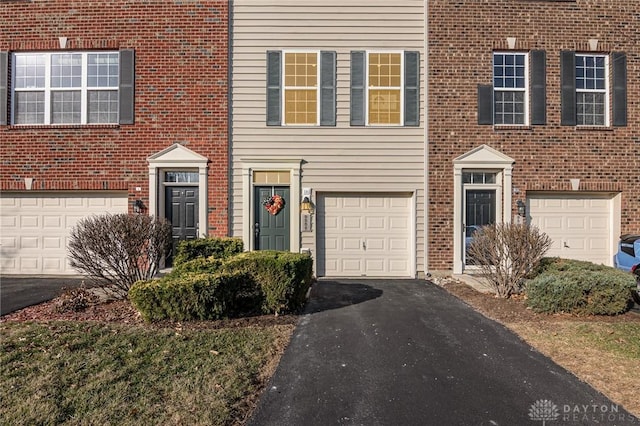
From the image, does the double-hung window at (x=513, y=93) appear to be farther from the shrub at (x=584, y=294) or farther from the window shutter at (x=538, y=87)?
the shrub at (x=584, y=294)

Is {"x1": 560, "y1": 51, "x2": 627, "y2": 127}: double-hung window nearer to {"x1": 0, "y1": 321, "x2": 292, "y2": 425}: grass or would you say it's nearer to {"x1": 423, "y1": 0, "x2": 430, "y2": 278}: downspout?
{"x1": 423, "y1": 0, "x2": 430, "y2": 278}: downspout

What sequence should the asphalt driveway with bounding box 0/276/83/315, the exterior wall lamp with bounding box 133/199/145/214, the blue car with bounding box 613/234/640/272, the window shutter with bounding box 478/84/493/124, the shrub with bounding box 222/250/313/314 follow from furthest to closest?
1. the window shutter with bounding box 478/84/493/124
2. the exterior wall lamp with bounding box 133/199/145/214
3. the blue car with bounding box 613/234/640/272
4. the asphalt driveway with bounding box 0/276/83/315
5. the shrub with bounding box 222/250/313/314

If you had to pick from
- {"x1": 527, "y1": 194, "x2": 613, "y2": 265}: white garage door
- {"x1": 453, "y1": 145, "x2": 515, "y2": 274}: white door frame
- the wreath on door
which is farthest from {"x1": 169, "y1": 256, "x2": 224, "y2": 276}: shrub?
{"x1": 527, "y1": 194, "x2": 613, "y2": 265}: white garage door

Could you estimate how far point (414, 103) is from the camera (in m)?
8.14

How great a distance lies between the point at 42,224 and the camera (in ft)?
26.8

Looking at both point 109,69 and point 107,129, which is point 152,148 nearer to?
point 107,129

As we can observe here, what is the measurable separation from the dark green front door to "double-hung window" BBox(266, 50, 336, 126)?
1.73 meters

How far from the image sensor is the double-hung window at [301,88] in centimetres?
809

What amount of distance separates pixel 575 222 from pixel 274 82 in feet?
27.1

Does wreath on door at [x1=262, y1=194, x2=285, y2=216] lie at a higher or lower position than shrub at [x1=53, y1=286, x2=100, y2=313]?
higher

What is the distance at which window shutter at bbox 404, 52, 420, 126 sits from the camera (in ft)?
26.6

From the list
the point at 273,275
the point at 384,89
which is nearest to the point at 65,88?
the point at 273,275

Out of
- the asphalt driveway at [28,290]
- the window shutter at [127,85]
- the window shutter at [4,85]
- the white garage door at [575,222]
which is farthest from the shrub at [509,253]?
the window shutter at [4,85]

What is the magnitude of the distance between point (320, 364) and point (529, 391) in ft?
6.77
